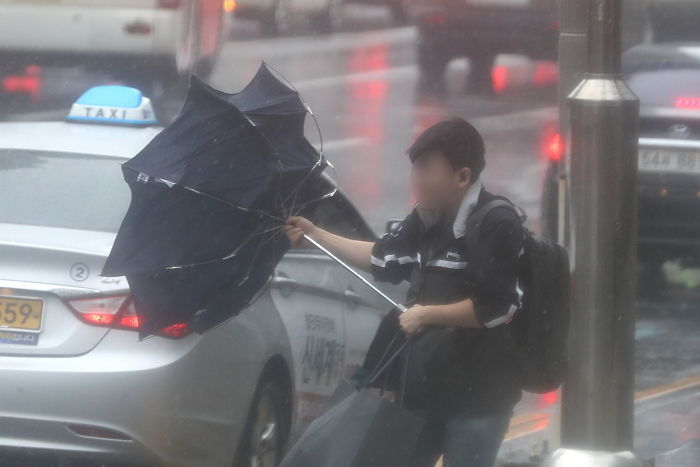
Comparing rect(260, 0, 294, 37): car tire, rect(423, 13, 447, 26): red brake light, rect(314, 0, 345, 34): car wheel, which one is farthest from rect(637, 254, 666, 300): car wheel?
rect(314, 0, 345, 34): car wheel

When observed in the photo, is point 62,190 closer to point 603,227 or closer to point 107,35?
point 603,227

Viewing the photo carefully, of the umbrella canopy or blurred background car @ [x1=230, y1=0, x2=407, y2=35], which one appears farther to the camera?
blurred background car @ [x1=230, y1=0, x2=407, y2=35]

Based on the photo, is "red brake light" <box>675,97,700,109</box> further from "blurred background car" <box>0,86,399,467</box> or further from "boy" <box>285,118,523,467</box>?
"boy" <box>285,118,523,467</box>

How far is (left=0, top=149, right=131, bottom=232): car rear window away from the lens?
5.58m

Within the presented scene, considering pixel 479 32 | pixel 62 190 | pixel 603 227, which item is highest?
pixel 603 227

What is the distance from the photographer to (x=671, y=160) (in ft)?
32.7

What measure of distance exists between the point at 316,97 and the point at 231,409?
51.2 ft

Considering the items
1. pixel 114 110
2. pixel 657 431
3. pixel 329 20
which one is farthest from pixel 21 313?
pixel 329 20

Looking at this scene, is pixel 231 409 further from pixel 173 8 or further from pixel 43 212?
pixel 173 8

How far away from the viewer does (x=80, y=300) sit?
17.1 feet

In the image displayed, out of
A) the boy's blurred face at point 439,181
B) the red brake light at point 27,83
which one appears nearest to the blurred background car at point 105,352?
the boy's blurred face at point 439,181

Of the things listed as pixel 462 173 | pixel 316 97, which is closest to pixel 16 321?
pixel 462 173

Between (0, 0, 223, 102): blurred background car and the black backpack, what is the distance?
12968mm

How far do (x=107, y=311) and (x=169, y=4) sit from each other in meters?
12.0
